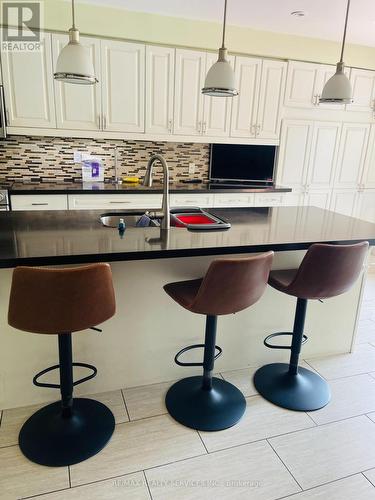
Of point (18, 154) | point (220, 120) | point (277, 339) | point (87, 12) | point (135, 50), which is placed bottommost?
point (277, 339)

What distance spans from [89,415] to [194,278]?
0.92 meters

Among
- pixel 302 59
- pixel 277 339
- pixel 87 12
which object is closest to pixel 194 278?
pixel 277 339

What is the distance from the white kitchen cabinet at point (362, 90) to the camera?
14.5 ft

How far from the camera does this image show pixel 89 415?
1.93 metres

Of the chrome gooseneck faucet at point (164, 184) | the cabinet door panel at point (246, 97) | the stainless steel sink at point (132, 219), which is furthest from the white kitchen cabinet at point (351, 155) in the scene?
the chrome gooseneck faucet at point (164, 184)

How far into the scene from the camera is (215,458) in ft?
5.73

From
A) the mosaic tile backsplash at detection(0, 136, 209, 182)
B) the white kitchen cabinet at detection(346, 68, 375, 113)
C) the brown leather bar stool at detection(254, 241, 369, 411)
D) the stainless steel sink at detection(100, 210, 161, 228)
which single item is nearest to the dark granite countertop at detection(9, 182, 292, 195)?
the mosaic tile backsplash at detection(0, 136, 209, 182)

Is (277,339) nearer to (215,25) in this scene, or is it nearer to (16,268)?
(16,268)

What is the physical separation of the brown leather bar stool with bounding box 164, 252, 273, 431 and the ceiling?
9.07 ft

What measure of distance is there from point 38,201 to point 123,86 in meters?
1.42

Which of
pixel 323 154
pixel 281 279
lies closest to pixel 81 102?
pixel 281 279

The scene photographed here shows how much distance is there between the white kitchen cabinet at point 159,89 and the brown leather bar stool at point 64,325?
2.75 m

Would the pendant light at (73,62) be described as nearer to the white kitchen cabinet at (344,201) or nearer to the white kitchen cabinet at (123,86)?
the white kitchen cabinet at (123,86)

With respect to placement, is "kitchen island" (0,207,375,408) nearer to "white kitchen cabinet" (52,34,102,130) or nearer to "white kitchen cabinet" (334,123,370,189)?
"white kitchen cabinet" (52,34,102,130)
